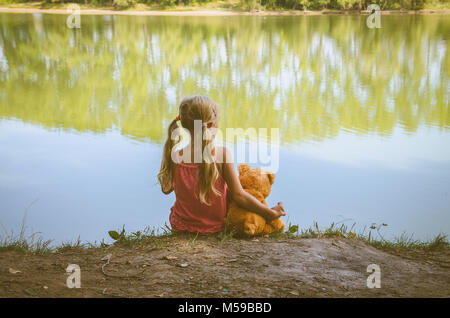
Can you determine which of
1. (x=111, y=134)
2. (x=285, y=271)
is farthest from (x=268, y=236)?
(x=111, y=134)

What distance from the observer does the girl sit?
2.91m

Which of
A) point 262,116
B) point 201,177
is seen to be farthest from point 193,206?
point 262,116

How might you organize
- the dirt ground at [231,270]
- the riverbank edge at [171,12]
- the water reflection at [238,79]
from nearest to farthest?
the dirt ground at [231,270]
the water reflection at [238,79]
the riverbank edge at [171,12]

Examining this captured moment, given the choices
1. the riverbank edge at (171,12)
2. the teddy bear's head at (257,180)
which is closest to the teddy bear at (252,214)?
the teddy bear's head at (257,180)

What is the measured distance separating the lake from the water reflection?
1.7 inches

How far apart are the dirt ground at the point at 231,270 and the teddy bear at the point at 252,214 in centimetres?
9

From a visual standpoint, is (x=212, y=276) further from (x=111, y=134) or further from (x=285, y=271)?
(x=111, y=134)

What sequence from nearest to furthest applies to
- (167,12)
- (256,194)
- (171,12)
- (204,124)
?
1. (204,124)
2. (256,194)
3. (171,12)
4. (167,12)

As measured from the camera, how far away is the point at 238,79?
10.9 metres

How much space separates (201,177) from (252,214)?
1.48 ft

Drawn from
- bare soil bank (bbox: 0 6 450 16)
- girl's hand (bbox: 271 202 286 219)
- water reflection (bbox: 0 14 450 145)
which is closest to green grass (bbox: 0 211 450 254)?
girl's hand (bbox: 271 202 286 219)

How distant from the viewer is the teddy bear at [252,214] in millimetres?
3070

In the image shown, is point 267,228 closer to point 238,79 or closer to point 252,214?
point 252,214

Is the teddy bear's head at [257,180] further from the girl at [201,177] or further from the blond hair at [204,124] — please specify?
the blond hair at [204,124]
